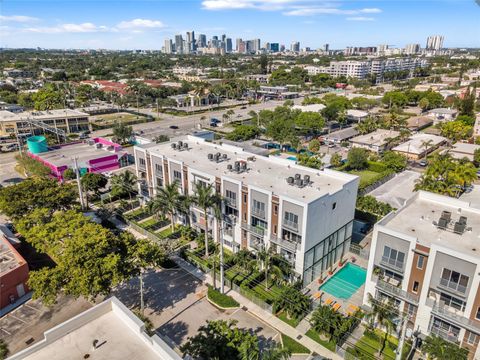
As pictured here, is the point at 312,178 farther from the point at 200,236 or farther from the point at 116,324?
the point at 116,324

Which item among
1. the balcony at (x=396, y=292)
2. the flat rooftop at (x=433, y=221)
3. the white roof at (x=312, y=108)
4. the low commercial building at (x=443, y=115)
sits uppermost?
the flat rooftop at (x=433, y=221)

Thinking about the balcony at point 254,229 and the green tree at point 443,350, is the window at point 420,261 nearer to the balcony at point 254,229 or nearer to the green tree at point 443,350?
the green tree at point 443,350

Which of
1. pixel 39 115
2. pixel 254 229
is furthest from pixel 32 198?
pixel 39 115

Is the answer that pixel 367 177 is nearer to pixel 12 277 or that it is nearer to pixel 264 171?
pixel 264 171

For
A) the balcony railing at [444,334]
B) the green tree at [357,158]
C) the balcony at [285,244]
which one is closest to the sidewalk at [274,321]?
the balcony at [285,244]

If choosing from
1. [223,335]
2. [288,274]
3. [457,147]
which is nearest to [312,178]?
[288,274]

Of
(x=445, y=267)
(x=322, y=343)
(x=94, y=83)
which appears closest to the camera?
(x=445, y=267)
